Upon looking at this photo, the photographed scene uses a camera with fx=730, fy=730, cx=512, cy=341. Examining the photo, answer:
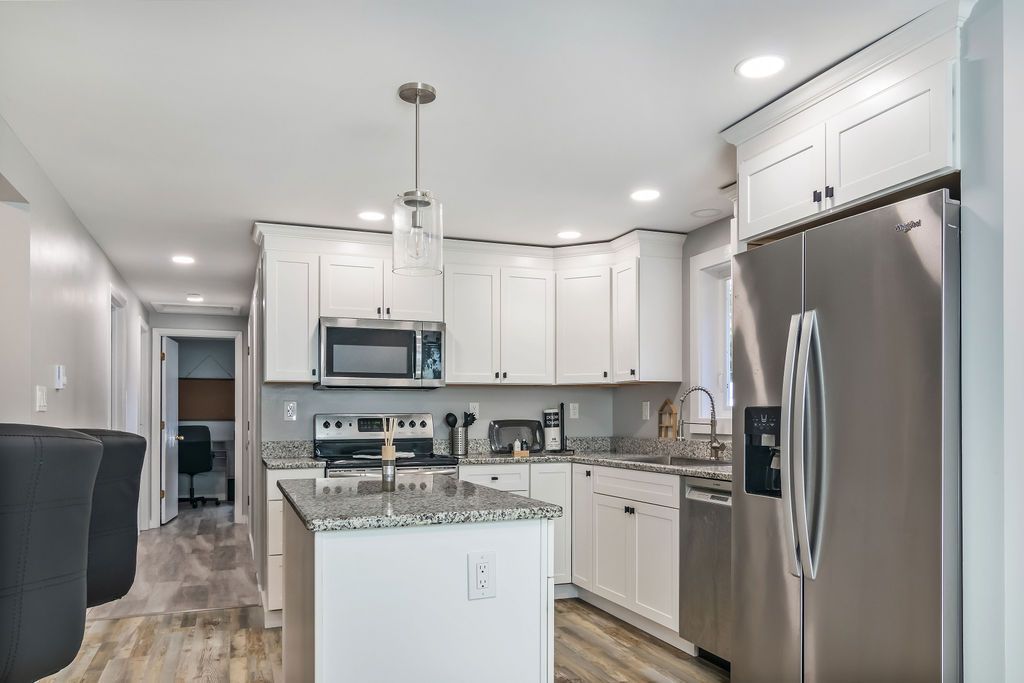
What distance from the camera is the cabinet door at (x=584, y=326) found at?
479 centimetres

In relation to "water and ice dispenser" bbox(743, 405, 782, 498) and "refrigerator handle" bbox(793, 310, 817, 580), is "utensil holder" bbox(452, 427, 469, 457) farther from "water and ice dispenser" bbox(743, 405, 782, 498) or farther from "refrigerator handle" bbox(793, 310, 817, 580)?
"refrigerator handle" bbox(793, 310, 817, 580)

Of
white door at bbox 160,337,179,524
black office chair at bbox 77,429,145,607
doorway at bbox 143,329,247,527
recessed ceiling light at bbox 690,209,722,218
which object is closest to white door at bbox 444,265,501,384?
recessed ceiling light at bbox 690,209,722,218

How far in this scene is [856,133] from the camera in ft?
7.63

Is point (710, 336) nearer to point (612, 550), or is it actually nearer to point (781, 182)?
point (612, 550)

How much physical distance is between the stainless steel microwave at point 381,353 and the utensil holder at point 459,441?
0.46 m

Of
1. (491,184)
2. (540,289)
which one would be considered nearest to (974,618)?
(491,184)

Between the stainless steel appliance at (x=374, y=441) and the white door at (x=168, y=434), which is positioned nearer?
the stainless steel appliance at (x=374, y=441)

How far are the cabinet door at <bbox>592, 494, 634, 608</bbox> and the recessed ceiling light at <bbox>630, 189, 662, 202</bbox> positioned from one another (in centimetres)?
164

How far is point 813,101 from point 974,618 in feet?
5.46

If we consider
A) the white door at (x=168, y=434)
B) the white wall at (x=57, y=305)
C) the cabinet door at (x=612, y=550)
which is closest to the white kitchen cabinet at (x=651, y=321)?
the cabinet door at (x=612, y=550)

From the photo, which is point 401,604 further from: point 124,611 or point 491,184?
point 124,611

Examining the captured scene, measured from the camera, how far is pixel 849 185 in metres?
2.35

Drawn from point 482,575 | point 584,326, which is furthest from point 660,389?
point 482,575

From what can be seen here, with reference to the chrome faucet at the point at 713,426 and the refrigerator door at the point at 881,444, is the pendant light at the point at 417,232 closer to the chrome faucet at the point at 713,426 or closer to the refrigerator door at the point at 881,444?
the refrigerator door at the point at 881,444
